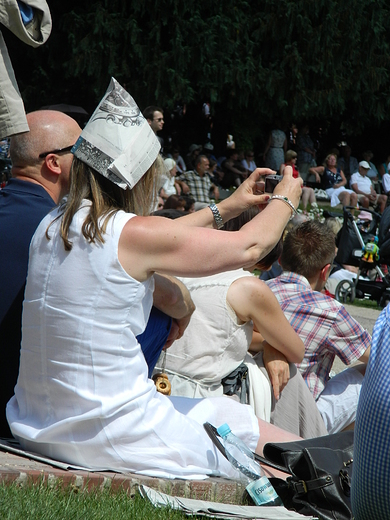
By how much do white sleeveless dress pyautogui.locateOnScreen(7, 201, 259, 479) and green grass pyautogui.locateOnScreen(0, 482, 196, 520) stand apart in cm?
15

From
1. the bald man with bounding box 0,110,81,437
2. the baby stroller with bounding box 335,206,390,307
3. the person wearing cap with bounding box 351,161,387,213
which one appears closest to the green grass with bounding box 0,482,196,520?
the bald man with bounding box 0,110,81,437

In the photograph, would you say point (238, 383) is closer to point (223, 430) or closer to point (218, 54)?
point (223, 430)

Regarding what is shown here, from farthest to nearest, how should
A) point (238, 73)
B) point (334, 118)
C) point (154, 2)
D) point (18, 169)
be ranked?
point (334, 118) < point (238, 73) < point (154, 2) < point (18, 169)

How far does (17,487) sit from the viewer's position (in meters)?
2.40

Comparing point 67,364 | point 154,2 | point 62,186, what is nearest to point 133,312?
point 67,364

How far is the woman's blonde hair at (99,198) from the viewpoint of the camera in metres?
2.49

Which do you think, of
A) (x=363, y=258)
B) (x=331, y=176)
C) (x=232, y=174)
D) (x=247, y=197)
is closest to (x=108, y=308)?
(x=247, y=197)

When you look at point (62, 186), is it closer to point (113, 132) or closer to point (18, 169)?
point (18, 169)

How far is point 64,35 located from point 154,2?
2316 mm

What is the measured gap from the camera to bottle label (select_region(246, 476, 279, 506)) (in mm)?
2666

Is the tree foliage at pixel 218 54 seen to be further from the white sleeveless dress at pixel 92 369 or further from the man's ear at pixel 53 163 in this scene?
the white sleeveless dress at pixel 92 369

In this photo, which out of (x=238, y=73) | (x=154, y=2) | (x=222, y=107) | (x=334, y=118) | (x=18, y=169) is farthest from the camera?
(x=334, y=118)

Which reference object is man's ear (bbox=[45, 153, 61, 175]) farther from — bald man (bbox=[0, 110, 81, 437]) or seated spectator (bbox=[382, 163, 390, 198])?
seated spectator (bbox=[382, 163, 390, 198])

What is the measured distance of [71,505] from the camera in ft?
7.64
